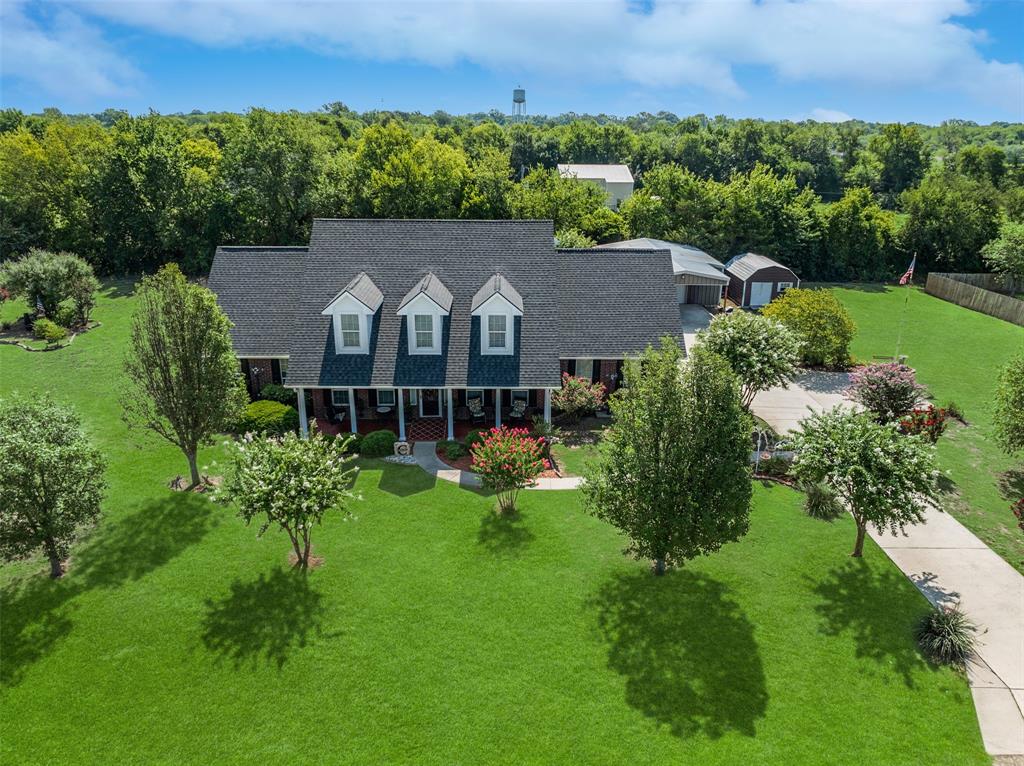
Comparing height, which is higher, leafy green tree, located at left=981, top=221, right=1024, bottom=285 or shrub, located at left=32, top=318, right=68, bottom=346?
leafy green tree, located at left=981, top=221, right=1024, bottom=285

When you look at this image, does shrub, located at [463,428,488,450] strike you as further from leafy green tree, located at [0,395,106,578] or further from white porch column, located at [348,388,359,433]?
leafy green tree, located at [0,395,106,578]

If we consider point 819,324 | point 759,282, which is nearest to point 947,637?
point 819,324

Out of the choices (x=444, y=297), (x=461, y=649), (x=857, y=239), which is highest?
(x=857, y=239)

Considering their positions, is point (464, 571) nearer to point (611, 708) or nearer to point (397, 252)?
point (611, 708)

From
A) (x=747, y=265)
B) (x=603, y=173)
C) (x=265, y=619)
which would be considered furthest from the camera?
(x=603, y=173)

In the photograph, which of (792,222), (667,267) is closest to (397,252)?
(667,267)

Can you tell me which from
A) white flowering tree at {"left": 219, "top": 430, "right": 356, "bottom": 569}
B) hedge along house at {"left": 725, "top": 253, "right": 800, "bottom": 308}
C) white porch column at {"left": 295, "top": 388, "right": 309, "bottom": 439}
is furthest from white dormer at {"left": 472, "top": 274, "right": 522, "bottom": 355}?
hedge along house at {"left": 725, "top": 253, "right": 800, "bottom": 308}

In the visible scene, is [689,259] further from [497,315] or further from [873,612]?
[873,612]

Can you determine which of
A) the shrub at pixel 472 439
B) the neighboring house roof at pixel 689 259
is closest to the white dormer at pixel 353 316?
the shrub at pixel 472 439
